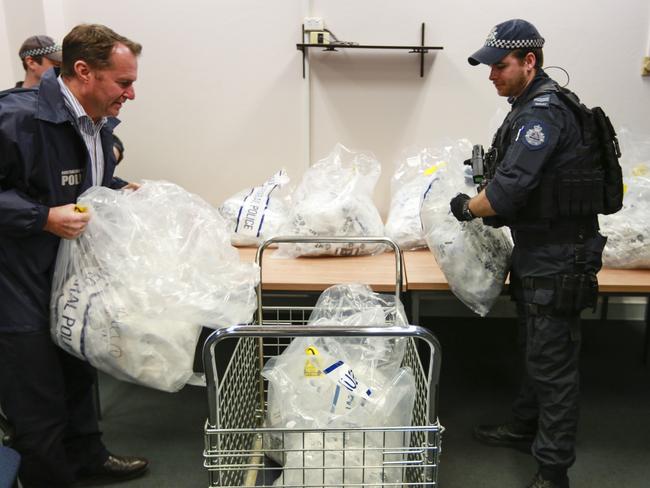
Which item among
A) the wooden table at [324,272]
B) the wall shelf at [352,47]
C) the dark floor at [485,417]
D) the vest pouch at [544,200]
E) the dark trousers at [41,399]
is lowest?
the dark floor at [485,417]

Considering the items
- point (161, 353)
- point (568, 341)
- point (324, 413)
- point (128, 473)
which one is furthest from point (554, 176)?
point (128, 473)

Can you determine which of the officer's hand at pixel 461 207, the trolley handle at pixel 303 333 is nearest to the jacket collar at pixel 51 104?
the trolley handle at pixel 303 333

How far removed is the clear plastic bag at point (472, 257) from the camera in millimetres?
1967

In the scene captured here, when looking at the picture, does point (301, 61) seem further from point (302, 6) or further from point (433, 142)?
point (433, 142)

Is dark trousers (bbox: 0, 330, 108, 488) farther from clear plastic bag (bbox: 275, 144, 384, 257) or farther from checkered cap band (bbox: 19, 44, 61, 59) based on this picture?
checkered cap band (bbox: 19, 44, 61, 59)

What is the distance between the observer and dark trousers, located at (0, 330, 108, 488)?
164 centimetres

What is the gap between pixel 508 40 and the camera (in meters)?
1.83

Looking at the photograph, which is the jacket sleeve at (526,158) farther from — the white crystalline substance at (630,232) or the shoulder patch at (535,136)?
the white crystalline substance at (630,232)

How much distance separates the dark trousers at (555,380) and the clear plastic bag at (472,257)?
0.16 m

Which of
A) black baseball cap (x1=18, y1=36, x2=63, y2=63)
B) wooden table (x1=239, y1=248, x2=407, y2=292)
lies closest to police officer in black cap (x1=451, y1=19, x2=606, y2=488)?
wooden table (x1=239, y1=248, x2=407, y2=292)

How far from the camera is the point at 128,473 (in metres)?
2.04

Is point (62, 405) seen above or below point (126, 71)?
below

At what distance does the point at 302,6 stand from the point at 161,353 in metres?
2.19

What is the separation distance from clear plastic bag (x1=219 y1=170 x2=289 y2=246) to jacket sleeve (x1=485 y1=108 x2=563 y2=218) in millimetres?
1155
